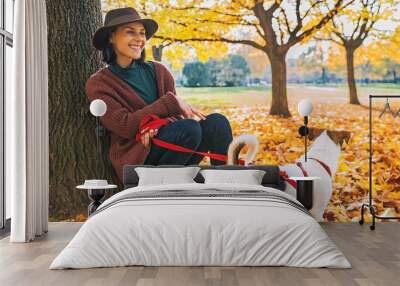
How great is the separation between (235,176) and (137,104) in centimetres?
151

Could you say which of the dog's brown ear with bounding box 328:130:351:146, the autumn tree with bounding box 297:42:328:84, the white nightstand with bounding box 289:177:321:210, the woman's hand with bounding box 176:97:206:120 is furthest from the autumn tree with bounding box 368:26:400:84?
the woman's hand with bounding box 176:97:206:120

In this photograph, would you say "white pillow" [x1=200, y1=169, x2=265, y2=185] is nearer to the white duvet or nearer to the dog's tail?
the dog's tail

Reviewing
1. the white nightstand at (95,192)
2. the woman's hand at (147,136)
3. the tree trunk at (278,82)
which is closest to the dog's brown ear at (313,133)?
the tree trunk at (278,82)

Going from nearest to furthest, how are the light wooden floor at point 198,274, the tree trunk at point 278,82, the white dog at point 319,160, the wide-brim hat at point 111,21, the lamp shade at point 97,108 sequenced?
the light wooden floor at point 198,274
the lamp shade at point 97,108
the wide-brim hat at point 111,21
the white dog at point 319,160
the tree trunk at point 278,82

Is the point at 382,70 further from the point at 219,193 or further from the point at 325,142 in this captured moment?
the point at 219,193

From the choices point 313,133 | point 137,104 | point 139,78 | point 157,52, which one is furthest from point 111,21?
point 313,133

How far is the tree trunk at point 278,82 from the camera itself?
7340mm

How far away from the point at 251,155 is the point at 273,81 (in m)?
0.99

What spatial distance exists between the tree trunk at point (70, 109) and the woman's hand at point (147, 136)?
18.8 inches

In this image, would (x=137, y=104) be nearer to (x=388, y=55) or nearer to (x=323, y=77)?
(x=323, y=77)

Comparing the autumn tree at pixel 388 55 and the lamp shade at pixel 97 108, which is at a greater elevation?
the autumn tree at pixel 388 55

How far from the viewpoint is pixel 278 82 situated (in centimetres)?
737

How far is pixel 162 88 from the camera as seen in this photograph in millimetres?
7246

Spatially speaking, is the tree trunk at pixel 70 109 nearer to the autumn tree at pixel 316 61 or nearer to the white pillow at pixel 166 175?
the white pillow at pixel 166 175
